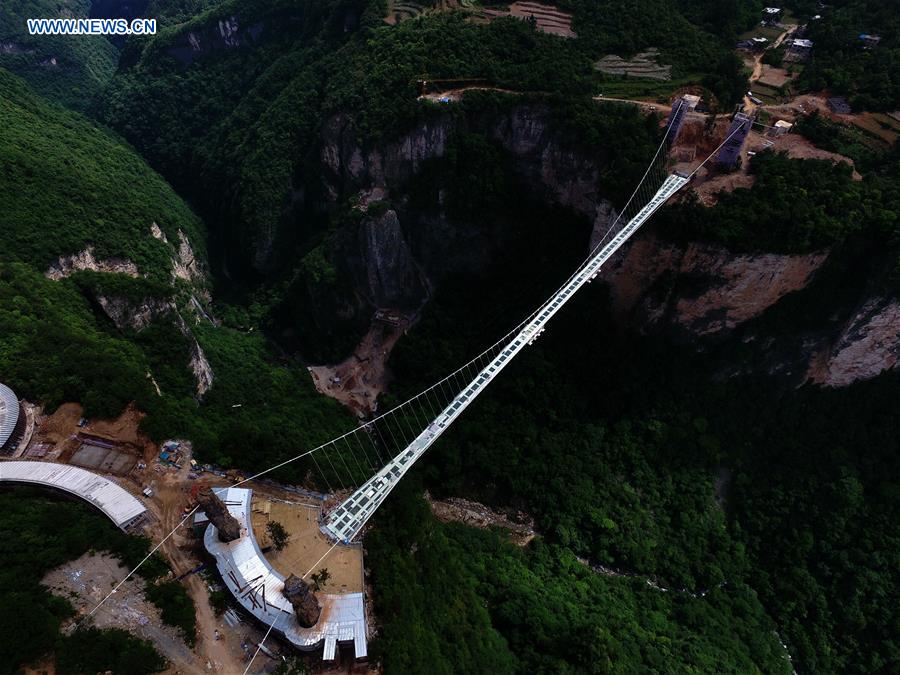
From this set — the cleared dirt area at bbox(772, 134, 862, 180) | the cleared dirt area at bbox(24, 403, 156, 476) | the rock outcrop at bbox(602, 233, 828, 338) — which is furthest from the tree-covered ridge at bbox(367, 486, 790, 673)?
the cleared dirt area at bbox(772, 134, 862, 180)

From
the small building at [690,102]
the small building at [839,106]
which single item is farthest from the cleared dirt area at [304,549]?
the small building at [839,106]

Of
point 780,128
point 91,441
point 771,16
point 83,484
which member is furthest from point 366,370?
point 771,16

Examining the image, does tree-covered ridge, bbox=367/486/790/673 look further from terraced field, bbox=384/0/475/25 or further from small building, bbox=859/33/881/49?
terraced field, bbox=384/0/475/25

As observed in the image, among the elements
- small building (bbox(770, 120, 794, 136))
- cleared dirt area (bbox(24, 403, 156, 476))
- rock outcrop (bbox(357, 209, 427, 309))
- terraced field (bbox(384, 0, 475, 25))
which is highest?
terraced field (bbox(384, 0, 475, 25))

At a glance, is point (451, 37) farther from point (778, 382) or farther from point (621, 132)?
point (778, 382)

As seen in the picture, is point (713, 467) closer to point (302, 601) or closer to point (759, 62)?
point (302, 601)

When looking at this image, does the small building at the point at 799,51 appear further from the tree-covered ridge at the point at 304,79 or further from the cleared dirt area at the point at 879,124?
the cleared dirt area at the point at 879,124
